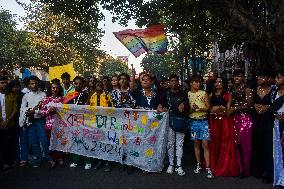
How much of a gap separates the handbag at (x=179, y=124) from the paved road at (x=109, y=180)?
905mm

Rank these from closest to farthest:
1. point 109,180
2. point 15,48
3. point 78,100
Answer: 1. point 109,180
2. point 78,100
3. point 15,48

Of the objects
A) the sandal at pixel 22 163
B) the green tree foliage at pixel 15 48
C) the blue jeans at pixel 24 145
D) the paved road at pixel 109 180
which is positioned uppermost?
the green tree foliage at pixel 15 48

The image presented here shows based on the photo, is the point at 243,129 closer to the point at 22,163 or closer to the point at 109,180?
the point at 109,180

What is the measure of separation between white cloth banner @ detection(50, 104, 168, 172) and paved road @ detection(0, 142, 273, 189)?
0.34 meters

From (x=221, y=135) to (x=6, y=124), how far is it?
4667 millimetres

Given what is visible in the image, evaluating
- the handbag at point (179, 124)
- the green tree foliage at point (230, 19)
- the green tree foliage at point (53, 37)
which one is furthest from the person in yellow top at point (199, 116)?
the green tree foliage at point (53, 37)

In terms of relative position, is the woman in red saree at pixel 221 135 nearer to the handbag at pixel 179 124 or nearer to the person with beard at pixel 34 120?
the handbag at pixel 179 124

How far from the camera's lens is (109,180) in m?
6.69

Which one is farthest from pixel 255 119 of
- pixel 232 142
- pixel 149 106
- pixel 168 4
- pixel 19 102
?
pixel 168 4

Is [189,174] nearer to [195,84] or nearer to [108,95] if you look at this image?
[195,84]

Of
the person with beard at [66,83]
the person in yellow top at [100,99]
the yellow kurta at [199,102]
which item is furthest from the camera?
the person with beard at [66,83]

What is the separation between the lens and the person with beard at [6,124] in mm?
7895

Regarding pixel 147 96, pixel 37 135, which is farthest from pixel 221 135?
pixel 37 135

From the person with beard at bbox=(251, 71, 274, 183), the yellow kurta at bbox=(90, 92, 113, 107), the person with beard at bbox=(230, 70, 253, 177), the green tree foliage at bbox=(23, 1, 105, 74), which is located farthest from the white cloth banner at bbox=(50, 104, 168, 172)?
the green tree foliage at bbox=(23, 1, 105, 74)
